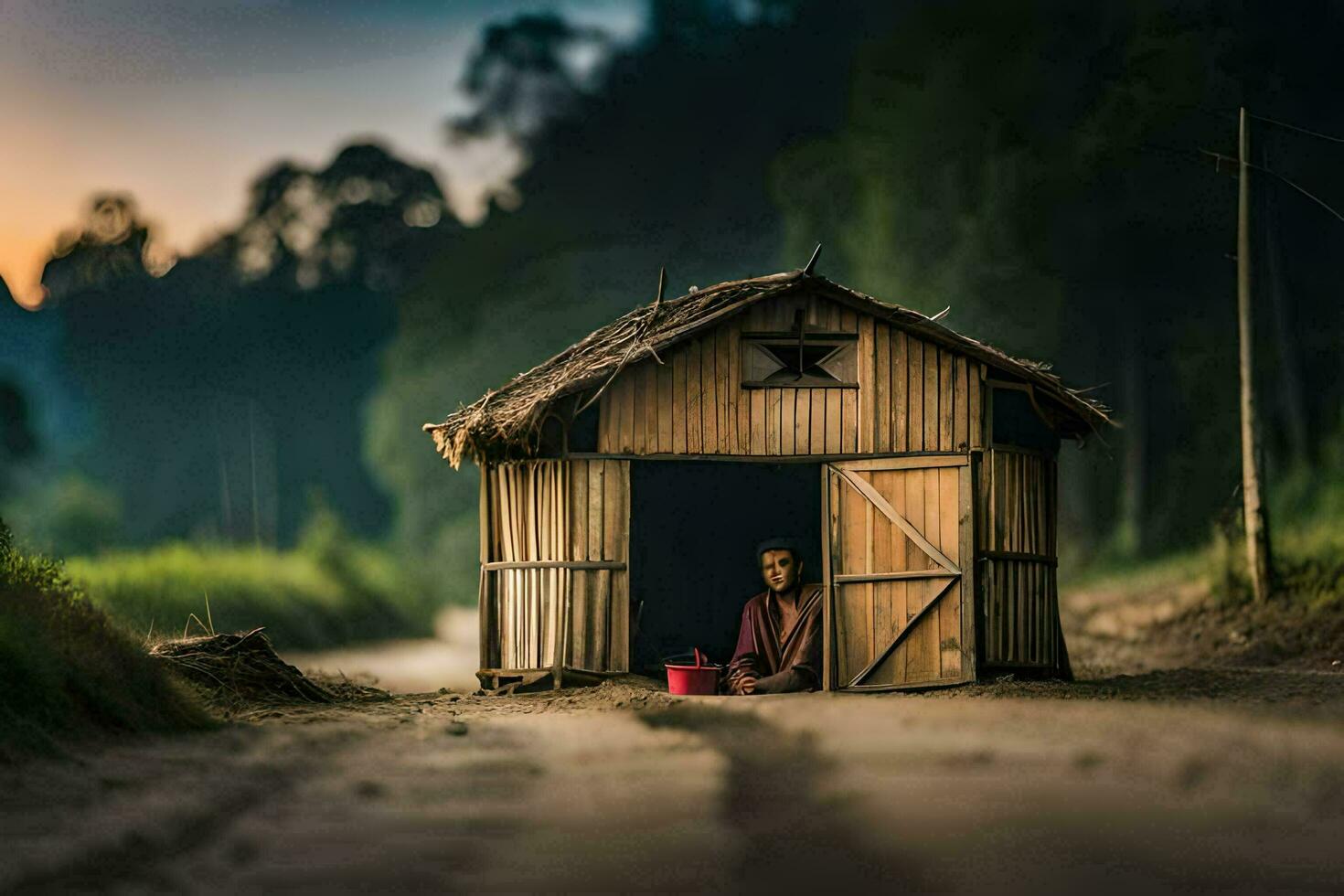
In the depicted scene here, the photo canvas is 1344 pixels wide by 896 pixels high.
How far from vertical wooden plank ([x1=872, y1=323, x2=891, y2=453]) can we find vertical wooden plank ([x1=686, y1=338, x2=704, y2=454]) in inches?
76.0

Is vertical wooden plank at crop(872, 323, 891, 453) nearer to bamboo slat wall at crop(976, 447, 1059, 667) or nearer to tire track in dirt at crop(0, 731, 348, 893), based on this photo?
bamboo slat wall at crop(976, 447, 1059, 667)

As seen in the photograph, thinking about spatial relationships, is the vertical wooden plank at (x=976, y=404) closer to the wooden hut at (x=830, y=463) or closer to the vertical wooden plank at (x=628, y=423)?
the wooden hut at (x=830, y=463)

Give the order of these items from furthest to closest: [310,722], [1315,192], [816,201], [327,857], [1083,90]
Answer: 1. [816,201]
2. [1083,90]
3. [1315,192]
4. [310,722]
5. [327,857]

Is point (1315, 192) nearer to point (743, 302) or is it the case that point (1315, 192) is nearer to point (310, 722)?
point (743, 302)

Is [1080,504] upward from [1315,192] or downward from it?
downward

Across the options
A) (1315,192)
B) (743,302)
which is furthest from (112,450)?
(743,302)

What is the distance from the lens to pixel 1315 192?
1277 inches

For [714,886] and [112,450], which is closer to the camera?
[714,886]

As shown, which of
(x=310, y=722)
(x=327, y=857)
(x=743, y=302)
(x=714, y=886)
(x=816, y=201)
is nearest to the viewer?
(x=714, y=886)

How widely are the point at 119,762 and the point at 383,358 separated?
53398 millimetres

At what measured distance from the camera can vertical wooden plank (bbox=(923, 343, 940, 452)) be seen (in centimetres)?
1716

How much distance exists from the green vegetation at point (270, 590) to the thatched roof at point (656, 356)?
6.35 meters

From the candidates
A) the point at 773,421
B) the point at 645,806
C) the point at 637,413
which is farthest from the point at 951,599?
the point at 645,806

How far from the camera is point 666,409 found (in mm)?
17031
